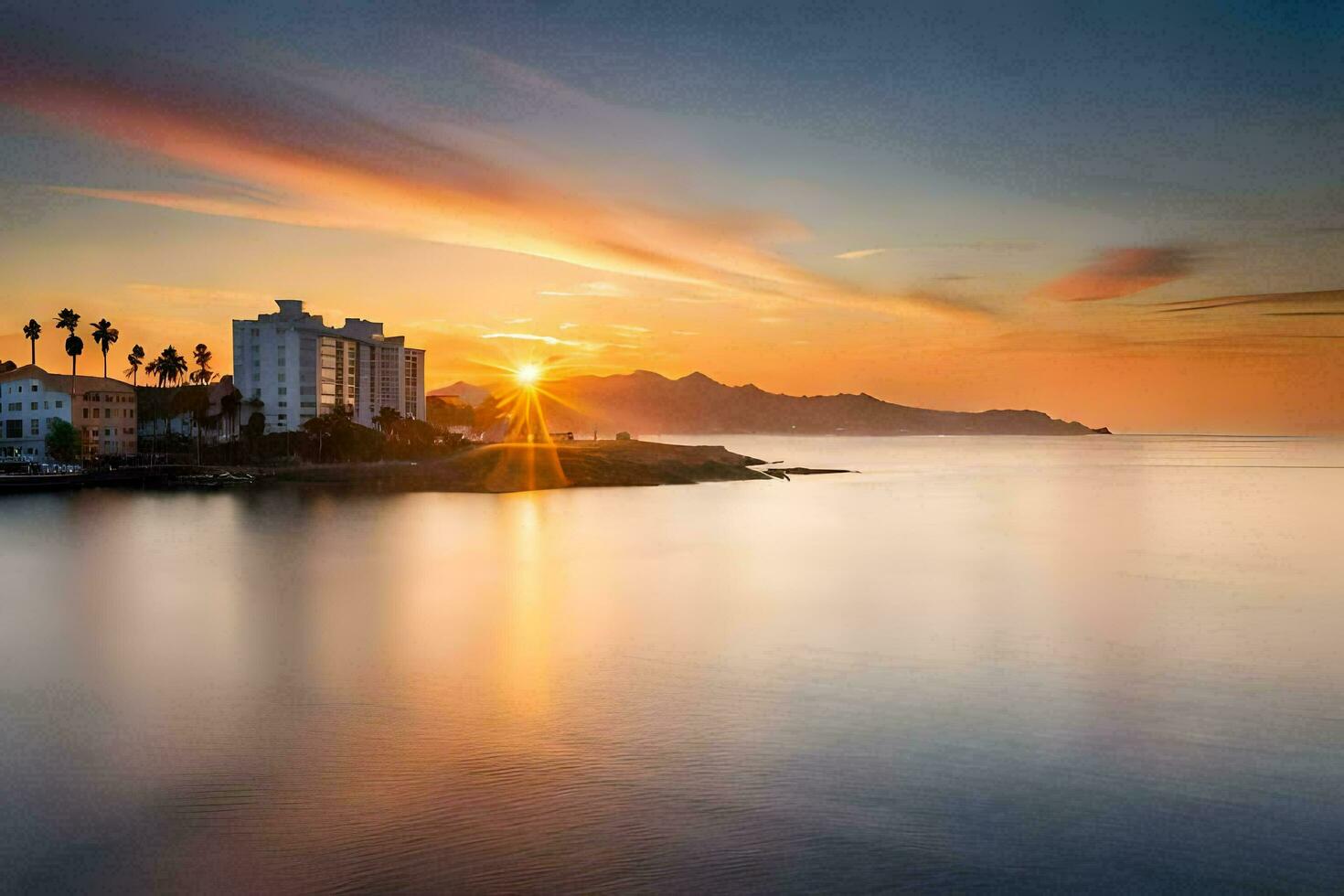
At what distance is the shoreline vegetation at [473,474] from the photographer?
334ft

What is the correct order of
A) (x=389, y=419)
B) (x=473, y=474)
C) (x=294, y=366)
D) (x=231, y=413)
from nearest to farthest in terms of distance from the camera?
(x=473, y=474)
(x=231, y=413)
(x=294, y=366)
(x=389, y=419)

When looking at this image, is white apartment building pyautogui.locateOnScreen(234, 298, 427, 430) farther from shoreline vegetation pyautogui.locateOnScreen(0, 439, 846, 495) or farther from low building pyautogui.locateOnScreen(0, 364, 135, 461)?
low building pyautogui.locateOnScreen(0, 364, 135, 461)

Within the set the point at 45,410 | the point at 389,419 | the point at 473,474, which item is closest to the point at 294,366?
the point at 389,419

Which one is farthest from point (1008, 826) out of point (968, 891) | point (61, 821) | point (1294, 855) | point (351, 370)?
point (351, 370)

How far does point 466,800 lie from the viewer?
45.5ft

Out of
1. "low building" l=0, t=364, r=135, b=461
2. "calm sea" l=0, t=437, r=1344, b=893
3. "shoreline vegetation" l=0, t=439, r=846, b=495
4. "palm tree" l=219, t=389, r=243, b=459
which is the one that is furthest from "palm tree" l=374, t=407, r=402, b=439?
"calm sea" l=0, t=437, r=1344, b=893

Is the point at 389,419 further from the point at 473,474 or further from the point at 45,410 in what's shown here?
the point at 45,410

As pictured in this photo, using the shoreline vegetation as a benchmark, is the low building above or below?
above

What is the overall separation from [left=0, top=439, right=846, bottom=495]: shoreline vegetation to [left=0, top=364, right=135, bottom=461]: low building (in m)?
11.0

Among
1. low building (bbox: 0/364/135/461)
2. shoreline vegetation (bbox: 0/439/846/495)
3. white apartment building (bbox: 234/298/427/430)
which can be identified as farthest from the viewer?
white apartment building (bbox: 234/298/427/430)

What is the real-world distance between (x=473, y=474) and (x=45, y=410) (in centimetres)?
5322

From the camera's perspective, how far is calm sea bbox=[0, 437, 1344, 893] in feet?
39.8

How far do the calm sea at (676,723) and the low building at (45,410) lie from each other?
7869 cm

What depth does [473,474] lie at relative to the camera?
10938 cm
